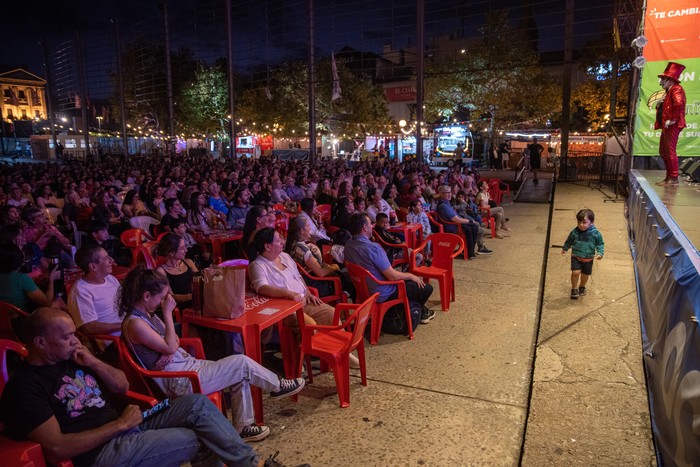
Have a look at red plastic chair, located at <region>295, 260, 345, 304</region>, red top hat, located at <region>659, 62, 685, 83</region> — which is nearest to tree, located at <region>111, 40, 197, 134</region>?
red top hat, located at <region>659, 62, 685, 83</region>

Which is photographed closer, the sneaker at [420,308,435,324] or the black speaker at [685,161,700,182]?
the sneaker at [420,308,435,324]

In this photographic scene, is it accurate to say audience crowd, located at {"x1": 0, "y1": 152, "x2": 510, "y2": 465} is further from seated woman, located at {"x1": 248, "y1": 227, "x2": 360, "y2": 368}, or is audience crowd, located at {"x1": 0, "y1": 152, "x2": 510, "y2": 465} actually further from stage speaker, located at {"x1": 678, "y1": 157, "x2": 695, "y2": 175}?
stage speaker, located at {"x1": 678, "y1": 157, "x2": 695, "y2": 175}

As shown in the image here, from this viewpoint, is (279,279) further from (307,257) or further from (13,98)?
(13,98)

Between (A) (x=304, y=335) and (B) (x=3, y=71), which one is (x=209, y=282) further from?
(B) (x=3, y=71)

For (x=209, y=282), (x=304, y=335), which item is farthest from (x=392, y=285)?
(x=209, y=282)

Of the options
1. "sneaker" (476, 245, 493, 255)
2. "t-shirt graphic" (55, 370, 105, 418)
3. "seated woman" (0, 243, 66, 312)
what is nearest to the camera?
"t-shirt graphic" (55, 370, 105, 418)

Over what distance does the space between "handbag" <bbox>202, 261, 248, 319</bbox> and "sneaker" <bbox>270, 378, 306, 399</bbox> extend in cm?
57

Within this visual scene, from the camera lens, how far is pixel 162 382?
285 centimetres

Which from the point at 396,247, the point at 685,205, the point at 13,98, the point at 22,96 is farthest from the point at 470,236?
the point at 22,96

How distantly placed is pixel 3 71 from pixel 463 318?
95649 millimetres

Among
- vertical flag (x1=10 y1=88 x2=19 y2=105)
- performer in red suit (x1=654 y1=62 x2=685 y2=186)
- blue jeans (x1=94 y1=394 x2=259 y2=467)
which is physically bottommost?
blue jeans (x1=94 y1=394 x2=259 y2=467)

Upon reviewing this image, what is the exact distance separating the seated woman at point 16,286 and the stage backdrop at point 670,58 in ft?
34.2

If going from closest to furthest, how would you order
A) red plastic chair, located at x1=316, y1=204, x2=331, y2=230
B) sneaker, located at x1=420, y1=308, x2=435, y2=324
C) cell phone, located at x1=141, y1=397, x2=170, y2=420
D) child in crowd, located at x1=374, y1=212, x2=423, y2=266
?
1. cell phone, located at x1=141, y1=397, x2=170, y2=420
2. sneaker, located at x1=420, y1=308, x2=435, y2=324
3. child in crowd, located at x1=374, y1=212, x2=423, y2=266
4. red plastic chair, located at x1=316, y1=204, x2=331, y2=230

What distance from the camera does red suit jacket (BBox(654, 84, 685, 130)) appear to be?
766cm
